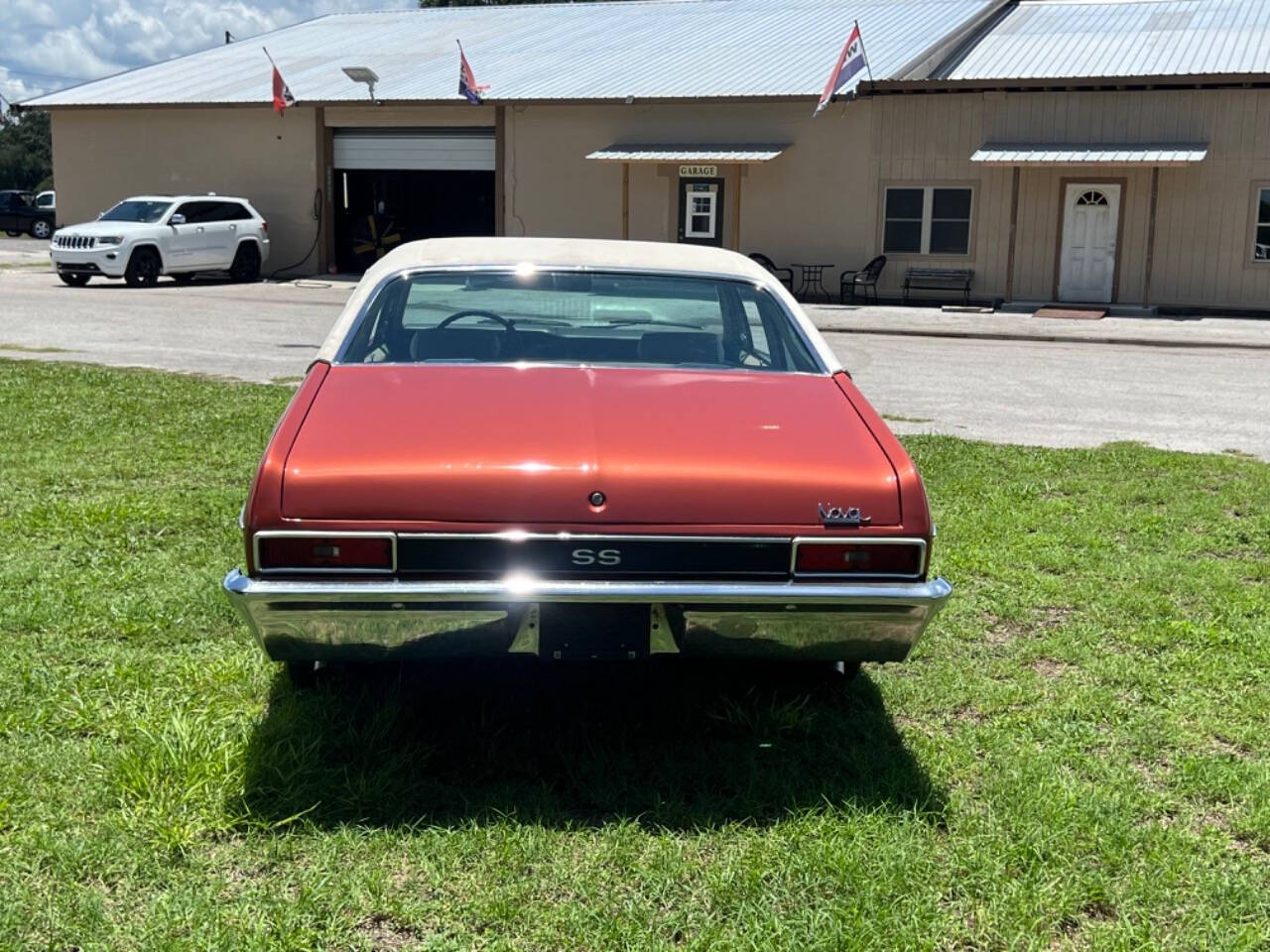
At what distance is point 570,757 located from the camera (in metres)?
3.80

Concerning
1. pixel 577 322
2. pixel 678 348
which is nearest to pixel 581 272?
pixel 577 322

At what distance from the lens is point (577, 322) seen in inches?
198

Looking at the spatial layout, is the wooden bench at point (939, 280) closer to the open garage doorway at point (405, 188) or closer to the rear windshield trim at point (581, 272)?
the open garage doorway at point (405, 188)

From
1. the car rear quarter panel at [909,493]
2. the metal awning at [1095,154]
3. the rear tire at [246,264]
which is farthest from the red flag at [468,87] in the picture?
the car rear quarter panel at [909,493]

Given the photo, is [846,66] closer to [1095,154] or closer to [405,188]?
[1095,154]

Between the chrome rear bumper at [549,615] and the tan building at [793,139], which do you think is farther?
the tan building at [793,139]

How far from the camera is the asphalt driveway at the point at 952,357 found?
1033 cm

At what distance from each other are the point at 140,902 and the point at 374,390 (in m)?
1.65

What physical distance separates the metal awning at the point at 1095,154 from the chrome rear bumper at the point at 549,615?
66.6ft

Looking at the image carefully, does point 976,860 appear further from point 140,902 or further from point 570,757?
point 140,902

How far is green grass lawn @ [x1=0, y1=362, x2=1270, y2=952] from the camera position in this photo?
9.86 feet

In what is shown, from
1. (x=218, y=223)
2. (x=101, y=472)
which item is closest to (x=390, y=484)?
(x=101, y=472)

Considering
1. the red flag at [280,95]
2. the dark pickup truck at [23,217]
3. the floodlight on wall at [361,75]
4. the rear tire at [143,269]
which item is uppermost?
the floodlight on wall at [361,75]

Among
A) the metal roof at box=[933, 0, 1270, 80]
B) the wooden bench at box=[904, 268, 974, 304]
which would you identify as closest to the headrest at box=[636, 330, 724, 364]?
the metal roof at box=[933, 0, 1270, 80]
